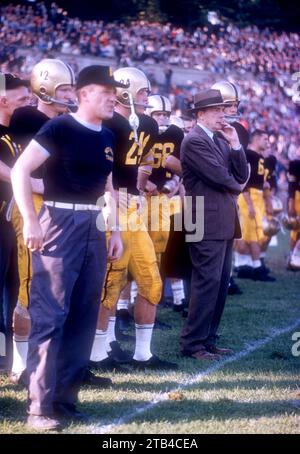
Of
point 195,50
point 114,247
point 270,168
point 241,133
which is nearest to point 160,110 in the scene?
point 241,133

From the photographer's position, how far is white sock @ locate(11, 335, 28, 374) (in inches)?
229

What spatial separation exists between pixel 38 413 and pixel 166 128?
13.3ft

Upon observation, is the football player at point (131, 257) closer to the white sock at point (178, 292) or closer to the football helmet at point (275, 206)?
the white sock at point (178, 292)

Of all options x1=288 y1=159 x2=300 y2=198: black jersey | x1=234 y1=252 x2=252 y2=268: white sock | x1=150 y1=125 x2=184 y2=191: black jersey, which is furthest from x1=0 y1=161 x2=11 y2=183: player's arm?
x1=288 y1=159 x2=300 y2=198: black jersey

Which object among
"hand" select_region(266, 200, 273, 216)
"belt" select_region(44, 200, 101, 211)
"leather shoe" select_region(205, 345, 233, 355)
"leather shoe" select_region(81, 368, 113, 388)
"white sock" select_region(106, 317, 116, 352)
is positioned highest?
"belt" select_region(44, 200, 101, 211)

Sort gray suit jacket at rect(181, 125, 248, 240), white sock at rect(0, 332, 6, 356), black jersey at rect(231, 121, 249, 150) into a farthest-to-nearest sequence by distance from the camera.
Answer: black jersey at rect(231, 121, 249, 150) < gray suit jacket at rect(181, 125, 248, 240) < white sock at rect(0, 332, 6, 356)

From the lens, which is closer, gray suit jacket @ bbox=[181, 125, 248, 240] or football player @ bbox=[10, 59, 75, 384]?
football player @ bbox=[10, 59, 75, 384]

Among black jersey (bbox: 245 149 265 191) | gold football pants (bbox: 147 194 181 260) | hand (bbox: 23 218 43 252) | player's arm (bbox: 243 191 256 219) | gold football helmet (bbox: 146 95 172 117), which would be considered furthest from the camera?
player's arm (bbox: 243 191 256 219)

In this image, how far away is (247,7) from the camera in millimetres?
25625

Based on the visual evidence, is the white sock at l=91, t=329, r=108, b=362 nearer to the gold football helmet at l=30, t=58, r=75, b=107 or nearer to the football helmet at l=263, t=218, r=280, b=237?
the gold football helmet at l=30, t=58, r=75, b=107

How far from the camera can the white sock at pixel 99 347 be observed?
6199 millimetres

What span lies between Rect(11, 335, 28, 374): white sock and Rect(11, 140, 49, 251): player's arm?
136 centimetres

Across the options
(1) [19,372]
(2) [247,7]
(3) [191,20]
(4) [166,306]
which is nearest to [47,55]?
(3) [191,20]

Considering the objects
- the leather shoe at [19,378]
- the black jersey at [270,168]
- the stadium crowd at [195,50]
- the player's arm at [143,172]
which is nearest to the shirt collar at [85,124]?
the leather shoe at [19,378]
